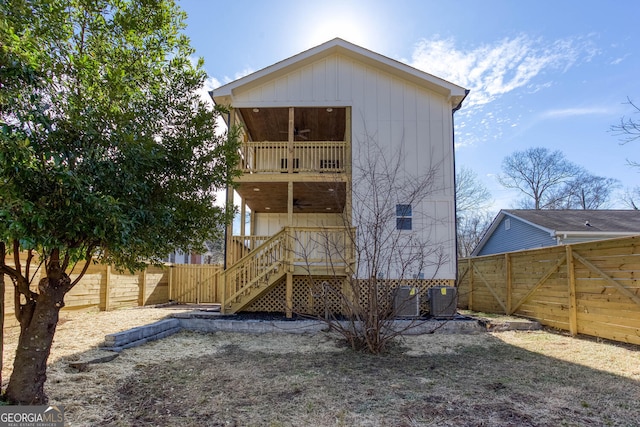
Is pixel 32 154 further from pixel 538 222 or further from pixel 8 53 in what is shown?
pixel 538 222

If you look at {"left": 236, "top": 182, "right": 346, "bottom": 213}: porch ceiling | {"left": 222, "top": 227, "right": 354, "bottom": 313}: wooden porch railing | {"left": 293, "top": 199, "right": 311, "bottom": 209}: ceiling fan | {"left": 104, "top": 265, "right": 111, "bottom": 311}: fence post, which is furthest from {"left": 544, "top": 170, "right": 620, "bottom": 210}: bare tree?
{"left": 104, "top": 265, "right": 111, "bottom": 311}: fence post

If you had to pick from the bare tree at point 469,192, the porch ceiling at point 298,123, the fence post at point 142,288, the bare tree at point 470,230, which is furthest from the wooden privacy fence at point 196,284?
the bare tree at point 470,230

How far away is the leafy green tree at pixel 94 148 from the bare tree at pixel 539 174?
107 ft

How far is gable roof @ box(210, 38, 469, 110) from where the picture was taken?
10156 millimetres

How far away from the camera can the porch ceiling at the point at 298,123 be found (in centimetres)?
1097

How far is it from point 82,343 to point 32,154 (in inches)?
191

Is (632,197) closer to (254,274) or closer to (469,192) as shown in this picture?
(469,192)

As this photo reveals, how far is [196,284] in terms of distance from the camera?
47.9 ft

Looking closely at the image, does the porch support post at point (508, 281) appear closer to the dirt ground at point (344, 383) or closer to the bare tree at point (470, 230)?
the dirt ground at point (344, 383)

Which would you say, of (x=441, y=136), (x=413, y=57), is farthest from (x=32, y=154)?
(x=413, y=57)

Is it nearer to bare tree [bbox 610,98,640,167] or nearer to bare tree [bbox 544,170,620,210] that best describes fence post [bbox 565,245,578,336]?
bare tree [bbox 610,98,640,167]

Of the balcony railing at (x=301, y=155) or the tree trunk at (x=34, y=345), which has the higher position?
the balcony railing at (x=301, y=155)

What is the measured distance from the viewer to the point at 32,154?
2588mm

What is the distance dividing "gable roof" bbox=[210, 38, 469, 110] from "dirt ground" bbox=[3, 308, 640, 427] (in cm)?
680
